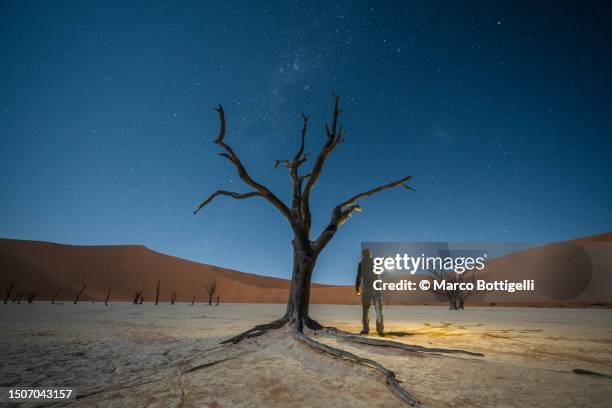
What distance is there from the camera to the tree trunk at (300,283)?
7792 mm

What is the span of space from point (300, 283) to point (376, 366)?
3.89 meters

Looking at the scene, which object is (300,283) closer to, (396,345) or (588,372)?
(396,345)

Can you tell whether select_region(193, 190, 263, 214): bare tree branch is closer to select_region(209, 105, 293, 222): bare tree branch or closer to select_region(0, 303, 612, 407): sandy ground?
select_region(209, 105, 293, 222): bare tree branch

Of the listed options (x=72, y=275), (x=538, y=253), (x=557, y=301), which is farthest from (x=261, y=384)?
(x=72, y=275)

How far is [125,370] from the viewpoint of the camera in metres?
4.88

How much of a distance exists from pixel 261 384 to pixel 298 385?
46cm

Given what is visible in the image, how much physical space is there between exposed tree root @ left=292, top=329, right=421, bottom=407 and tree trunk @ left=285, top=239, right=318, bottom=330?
2.67ft

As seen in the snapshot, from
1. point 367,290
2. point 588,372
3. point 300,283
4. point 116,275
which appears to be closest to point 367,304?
point 367,290

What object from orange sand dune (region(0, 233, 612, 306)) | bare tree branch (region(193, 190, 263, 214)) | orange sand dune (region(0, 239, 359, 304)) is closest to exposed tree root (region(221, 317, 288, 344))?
bare tree branch (region(193, 190, 263, 214))

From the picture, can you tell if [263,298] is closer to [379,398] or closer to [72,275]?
[72,275]

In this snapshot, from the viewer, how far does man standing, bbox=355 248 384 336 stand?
27.8 feet

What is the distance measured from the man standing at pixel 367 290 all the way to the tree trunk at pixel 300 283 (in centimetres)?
154

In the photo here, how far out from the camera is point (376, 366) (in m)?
4.33

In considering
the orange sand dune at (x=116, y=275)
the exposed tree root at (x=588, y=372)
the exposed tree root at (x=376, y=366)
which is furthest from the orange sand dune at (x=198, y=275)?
the exposed tree root at (x=376, y=366)
